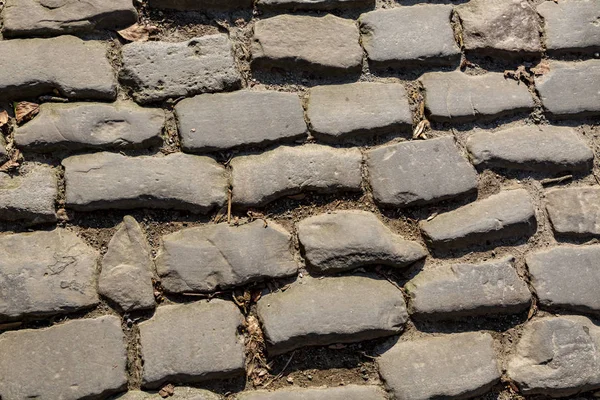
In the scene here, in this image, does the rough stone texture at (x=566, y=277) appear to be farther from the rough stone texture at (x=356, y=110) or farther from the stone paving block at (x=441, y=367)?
the rough stone texture at (x=356, y=110)

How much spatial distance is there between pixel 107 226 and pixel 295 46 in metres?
0.66

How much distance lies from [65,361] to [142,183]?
427 mm

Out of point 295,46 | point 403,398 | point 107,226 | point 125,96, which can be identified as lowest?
point 403,398

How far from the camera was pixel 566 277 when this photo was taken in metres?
1.81

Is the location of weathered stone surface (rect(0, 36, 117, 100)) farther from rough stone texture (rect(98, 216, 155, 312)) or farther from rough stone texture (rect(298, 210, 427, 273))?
rough stone texture (rect(298, 210, 427, 273))

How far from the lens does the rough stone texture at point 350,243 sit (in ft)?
5.63

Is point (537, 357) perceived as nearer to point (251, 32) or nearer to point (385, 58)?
point (385, 58)

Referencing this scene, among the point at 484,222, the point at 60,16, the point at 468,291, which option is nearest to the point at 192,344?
the point at 468,291

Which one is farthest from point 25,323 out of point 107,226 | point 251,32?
point 251,32

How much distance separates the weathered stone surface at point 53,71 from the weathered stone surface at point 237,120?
0.20 metres

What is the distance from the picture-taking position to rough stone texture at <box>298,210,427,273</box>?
172 cm

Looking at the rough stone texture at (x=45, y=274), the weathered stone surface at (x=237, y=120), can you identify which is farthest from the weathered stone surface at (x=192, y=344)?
the weathered stone surface at (x=237, y=120)

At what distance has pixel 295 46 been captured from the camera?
1.89m

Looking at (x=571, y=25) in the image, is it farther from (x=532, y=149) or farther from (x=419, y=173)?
(x=419, y=173)
